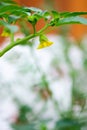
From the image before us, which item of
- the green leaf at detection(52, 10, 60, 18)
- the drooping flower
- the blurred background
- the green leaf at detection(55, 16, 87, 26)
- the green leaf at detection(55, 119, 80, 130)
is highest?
the blurred background

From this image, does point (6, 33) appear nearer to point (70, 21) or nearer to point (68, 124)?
point (70, 21)

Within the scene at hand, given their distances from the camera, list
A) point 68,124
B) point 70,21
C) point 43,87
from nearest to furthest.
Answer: point 70,21
point 68,124
point 43,87

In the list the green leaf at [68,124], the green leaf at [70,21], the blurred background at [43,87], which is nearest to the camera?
the green leaf at [70,21]

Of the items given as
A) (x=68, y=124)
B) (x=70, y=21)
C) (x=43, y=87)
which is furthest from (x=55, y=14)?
(x=43, y=87)

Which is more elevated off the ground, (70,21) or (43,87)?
(43,87)

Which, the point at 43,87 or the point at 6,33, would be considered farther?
the point at 43,87

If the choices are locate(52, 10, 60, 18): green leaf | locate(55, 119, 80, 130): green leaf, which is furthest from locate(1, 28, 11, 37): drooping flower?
locate(55, 119, 80, 130): green leaf

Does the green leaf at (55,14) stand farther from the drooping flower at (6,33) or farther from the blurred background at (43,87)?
the blurred background at (43,87)

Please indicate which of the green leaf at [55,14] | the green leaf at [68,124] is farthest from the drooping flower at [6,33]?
the green leaf at [68,124]

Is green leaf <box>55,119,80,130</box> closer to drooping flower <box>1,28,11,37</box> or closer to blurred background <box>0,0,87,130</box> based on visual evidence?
blurred background <box>0,0,87,130</box>

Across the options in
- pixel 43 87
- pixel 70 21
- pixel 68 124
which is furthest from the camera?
pixel 43 87

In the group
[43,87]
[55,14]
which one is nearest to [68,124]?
[43,87]

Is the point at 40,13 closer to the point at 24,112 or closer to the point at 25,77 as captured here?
the point at 24,112
